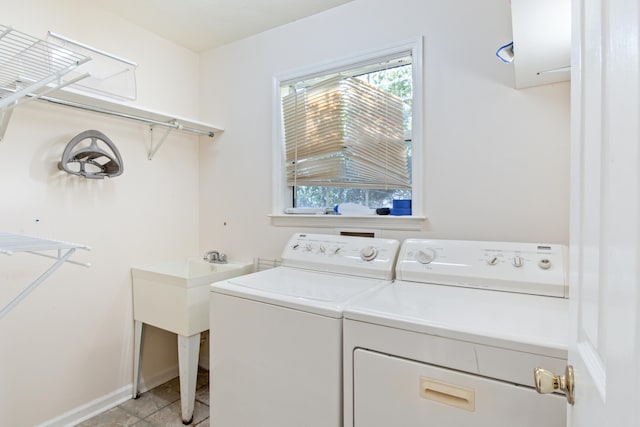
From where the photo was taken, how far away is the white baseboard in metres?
1.87

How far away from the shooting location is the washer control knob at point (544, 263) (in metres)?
1.33

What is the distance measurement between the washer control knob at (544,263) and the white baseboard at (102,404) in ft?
7.88

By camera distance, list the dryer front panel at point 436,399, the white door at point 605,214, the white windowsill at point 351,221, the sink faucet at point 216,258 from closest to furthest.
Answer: the white door at point 605,214 < the dryer front panel at point 436,399 < the white windowsill at point 351,221 < the sink faucet at point 216,258

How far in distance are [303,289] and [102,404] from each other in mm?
1599

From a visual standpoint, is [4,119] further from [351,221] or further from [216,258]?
[351,221]

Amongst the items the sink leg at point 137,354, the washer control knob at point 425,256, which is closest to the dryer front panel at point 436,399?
the washer control knob at point 425,256

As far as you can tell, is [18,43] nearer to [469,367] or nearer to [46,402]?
[46,402]

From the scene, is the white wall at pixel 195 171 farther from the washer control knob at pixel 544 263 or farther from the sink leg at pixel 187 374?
the sink leg at pixel 187 374

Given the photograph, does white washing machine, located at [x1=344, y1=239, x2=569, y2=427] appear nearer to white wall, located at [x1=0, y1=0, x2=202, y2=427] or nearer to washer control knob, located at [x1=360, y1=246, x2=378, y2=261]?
washer control knob, located at [x1=360, y1=246, x2=378, y2=261]

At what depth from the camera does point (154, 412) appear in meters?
2.04

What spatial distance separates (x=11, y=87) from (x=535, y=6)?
2.08m

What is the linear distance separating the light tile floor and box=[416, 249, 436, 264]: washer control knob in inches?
60.2

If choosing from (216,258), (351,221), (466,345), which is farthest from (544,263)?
(216,258)

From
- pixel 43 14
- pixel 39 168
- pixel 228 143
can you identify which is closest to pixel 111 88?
pixel 43 14
